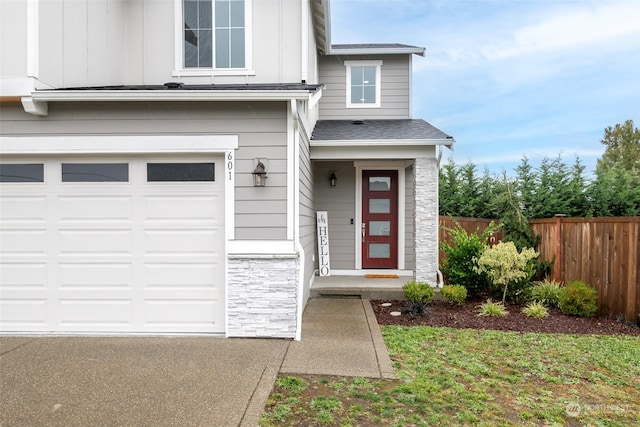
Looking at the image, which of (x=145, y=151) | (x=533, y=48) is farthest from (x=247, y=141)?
(x=533, y=48)

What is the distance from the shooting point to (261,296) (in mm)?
5328

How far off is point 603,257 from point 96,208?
7.84 m

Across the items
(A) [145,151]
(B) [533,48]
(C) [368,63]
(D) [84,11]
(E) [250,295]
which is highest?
(B) [533,48]

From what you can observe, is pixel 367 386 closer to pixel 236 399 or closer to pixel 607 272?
pixel 236 399

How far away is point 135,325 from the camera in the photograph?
5453 millimetres

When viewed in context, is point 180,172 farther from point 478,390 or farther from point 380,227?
point 380,227

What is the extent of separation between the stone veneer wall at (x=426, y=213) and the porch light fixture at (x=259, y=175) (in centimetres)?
362

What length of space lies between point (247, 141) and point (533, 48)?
14665 mm

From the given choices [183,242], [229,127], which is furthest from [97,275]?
[229,127]

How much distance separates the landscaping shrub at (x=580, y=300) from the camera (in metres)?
6.81

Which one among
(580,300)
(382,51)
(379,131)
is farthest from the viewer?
(382,51)

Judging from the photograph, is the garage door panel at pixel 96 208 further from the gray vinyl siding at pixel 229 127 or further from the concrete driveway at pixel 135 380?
the concrete driveway at pixel 135 380

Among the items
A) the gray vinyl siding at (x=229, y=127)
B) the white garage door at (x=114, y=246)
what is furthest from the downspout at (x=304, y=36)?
the white garage door at (x=114, y=246)

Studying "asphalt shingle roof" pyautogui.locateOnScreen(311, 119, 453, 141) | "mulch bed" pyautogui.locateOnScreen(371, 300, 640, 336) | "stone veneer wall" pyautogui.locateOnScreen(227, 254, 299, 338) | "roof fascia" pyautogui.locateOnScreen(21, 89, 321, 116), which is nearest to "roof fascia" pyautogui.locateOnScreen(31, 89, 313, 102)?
"roof fascia" pyautogui.locateOnScreen(21, 89, 321, 116)
